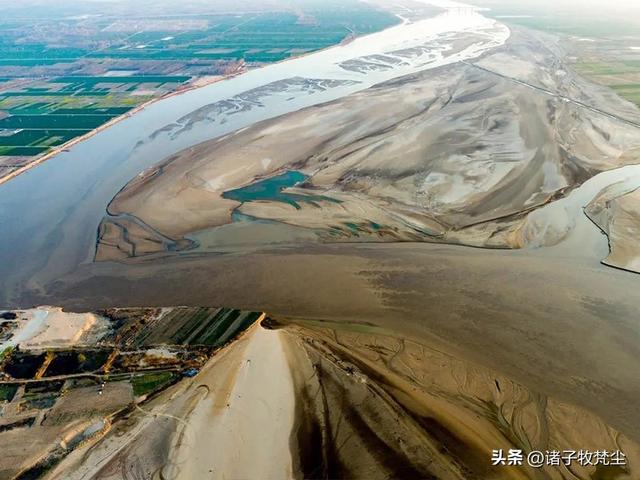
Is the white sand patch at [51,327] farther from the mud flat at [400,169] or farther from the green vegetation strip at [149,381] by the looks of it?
the mud flat at [400,169]

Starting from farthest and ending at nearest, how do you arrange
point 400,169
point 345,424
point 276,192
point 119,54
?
point 119,54 < point 400,169 < point 276,192 < point 345,424

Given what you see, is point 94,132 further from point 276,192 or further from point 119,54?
point 119,54

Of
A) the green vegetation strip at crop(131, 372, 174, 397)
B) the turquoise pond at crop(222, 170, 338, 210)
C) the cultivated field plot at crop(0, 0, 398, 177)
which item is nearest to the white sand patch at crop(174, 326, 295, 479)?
the green vegetation strip at crop(131, 372, 174, 397)

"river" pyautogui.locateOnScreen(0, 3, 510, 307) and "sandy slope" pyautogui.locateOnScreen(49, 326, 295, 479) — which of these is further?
"river" pyautogui.locateOnScreen(0, 3, 510, 307)

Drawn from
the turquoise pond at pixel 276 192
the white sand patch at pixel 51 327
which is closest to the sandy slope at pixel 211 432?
the white sand patch at pixel 51 327

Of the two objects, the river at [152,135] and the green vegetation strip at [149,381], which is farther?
the river at [152,135]

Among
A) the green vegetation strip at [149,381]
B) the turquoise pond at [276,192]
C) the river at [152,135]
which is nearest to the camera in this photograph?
the green vegetation strip at [149,381]

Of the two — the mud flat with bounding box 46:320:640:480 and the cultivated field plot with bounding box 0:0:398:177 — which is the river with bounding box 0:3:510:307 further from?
the mud flat with bounding box 46:320:640:480

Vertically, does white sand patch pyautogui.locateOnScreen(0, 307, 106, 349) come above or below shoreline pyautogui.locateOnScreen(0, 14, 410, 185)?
below

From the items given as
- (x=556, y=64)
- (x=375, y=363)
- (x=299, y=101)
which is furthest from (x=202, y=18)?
(x=375, y=363)

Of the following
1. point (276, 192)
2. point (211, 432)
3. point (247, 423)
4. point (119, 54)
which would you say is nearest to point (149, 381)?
point (211, 432)
